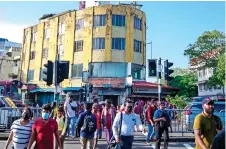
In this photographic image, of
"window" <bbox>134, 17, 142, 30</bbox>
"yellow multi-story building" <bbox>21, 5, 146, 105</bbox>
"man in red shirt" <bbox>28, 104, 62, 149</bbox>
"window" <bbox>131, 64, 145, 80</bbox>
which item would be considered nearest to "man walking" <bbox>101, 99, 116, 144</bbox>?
"man in red shirt" <bbox>28, 104, 62, 149</bbox>

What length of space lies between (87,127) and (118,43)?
2872 centimetres

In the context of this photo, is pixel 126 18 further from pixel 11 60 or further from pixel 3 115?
pixel 11 60

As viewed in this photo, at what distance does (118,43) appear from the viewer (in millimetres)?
36344

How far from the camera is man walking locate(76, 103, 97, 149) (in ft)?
26.6

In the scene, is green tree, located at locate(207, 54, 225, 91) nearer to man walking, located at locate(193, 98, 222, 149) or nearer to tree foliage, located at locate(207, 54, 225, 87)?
tree foliage, located at locate(207, 54, 225, 87)

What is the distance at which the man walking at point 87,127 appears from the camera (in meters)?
8.12

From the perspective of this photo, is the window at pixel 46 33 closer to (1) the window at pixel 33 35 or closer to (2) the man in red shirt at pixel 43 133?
(1) the window at pixel 33 35

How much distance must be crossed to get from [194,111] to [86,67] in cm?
2357

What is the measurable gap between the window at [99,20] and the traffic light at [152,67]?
23430 mm

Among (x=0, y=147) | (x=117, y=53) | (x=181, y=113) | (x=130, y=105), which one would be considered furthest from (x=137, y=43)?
(x=130, y=105)

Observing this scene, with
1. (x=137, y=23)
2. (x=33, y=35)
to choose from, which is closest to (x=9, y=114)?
(x=137, y=23)

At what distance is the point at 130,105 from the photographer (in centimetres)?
723

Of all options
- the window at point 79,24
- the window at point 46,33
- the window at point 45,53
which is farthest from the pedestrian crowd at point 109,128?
the window at point 46,33

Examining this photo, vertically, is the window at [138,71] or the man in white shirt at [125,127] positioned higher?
the window at [138,71]
